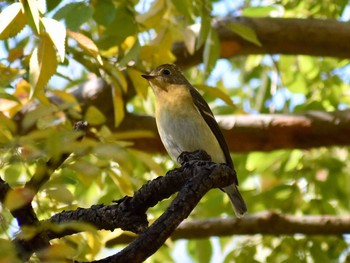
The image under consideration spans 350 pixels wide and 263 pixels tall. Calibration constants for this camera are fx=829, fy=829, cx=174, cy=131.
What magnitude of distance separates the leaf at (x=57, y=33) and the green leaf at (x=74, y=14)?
0.66 m

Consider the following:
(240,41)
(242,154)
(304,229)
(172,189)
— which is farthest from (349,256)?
(172,189)

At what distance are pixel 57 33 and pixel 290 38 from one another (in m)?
3.09

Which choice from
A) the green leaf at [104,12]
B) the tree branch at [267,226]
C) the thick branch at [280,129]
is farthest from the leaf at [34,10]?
the tree branch at [267,226]

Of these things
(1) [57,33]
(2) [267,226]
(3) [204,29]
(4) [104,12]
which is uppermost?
(1) [57,33]

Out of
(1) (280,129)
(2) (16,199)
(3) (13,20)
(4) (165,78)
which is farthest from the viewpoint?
(1) (280,129)

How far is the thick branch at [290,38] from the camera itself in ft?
19.1

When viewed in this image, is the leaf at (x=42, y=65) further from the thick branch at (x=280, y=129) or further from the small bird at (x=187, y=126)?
the thick branch at (x=280, y=129)

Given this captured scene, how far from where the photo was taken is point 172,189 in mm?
2748

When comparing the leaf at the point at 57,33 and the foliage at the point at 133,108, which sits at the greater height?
the leaf at the point at 57,33

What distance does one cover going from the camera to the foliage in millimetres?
2926

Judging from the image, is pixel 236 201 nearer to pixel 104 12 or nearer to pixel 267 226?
pixel 267 226

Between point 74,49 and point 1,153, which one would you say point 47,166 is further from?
point 74,49

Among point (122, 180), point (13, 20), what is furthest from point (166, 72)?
point (13, 20)

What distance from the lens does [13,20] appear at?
316 centimetres
